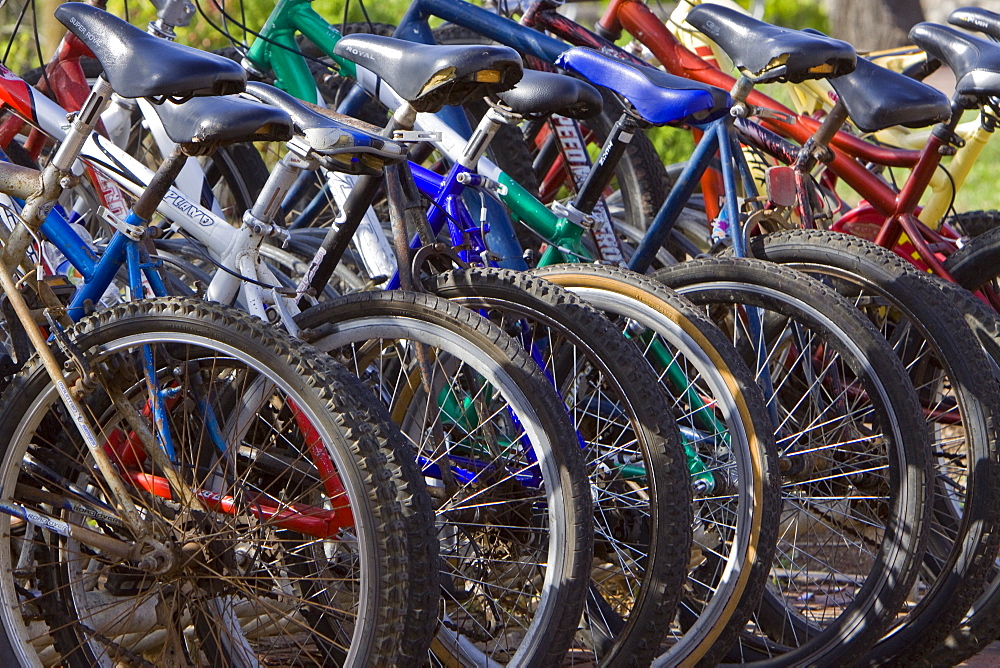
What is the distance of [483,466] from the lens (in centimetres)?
315

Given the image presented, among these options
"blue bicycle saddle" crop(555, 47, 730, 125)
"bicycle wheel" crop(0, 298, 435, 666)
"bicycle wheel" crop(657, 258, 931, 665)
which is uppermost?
"blue bicycle saddle" crop(555, 47, 730, 125)

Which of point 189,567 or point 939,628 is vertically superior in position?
point 939,628

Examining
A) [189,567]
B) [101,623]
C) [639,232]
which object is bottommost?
[101,623]

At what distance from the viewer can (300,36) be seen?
4500 mm

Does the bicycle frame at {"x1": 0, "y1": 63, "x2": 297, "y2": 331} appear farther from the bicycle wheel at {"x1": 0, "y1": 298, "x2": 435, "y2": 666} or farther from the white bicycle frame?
the bicycle wheel at {"x1": 0, "y1": 298, "x2": 435, "y2": 666}

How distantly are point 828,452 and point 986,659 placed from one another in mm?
843

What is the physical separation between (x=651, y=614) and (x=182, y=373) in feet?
3.94

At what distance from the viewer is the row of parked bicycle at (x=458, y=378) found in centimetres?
264

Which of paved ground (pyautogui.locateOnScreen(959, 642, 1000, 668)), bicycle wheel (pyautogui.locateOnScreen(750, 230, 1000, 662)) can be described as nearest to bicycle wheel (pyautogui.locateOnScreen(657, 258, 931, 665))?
bicycle wheel (pyautogui.locateOnScreen(750, 230, 1000, 662))

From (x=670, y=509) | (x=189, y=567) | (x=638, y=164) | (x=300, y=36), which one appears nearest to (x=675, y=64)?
(x=638, y=164)

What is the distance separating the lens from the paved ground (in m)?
3.89

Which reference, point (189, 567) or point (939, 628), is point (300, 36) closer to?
point (189, 567)

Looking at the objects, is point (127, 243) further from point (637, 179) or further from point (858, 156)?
point (858, 156)

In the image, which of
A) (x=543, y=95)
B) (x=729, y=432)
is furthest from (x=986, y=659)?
(x=543, y=95)
